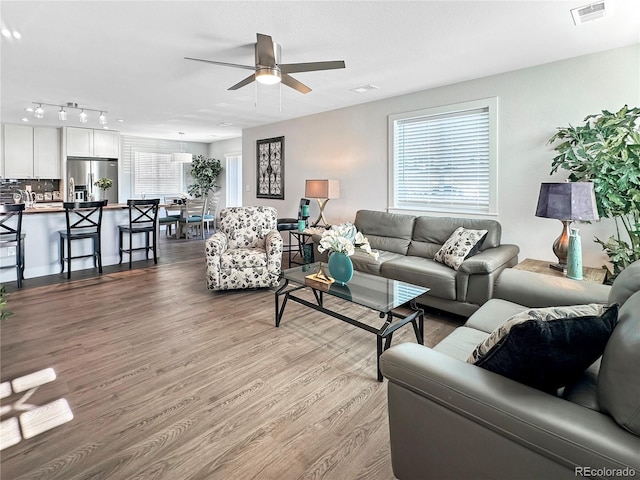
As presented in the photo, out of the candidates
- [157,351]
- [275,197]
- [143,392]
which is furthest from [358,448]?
[275,197]

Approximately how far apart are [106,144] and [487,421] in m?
9.41

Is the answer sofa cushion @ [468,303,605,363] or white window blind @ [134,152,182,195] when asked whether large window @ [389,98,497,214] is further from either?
white window blind @ [134,152,182,195]

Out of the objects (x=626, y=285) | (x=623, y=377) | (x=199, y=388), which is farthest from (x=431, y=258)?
(x=623, y=377)

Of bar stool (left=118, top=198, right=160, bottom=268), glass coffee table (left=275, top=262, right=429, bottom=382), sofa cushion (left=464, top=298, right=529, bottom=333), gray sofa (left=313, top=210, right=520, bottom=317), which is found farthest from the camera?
bar stool (left=118, top=198, right=160, bottom=268)

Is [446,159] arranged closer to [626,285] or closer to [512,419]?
[626,285]

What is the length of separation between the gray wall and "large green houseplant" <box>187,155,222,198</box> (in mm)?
5556

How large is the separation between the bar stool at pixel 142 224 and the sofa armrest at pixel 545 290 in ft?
16.4

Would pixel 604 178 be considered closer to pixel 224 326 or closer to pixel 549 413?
pixel 549 413

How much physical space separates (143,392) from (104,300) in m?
2.18

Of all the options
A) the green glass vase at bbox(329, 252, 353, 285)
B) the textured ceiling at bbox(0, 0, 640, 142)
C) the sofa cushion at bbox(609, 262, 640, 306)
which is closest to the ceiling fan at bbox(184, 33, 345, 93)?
the textured ceiling at bbox(0, 0, 640, 142)

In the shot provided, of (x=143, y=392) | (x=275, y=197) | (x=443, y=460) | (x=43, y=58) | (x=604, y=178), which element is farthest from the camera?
(x=275, y=197)

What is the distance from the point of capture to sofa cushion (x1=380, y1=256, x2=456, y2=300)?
10.8 ft

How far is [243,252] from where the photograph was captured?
4.23 m

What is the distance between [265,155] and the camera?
7.16 metres
